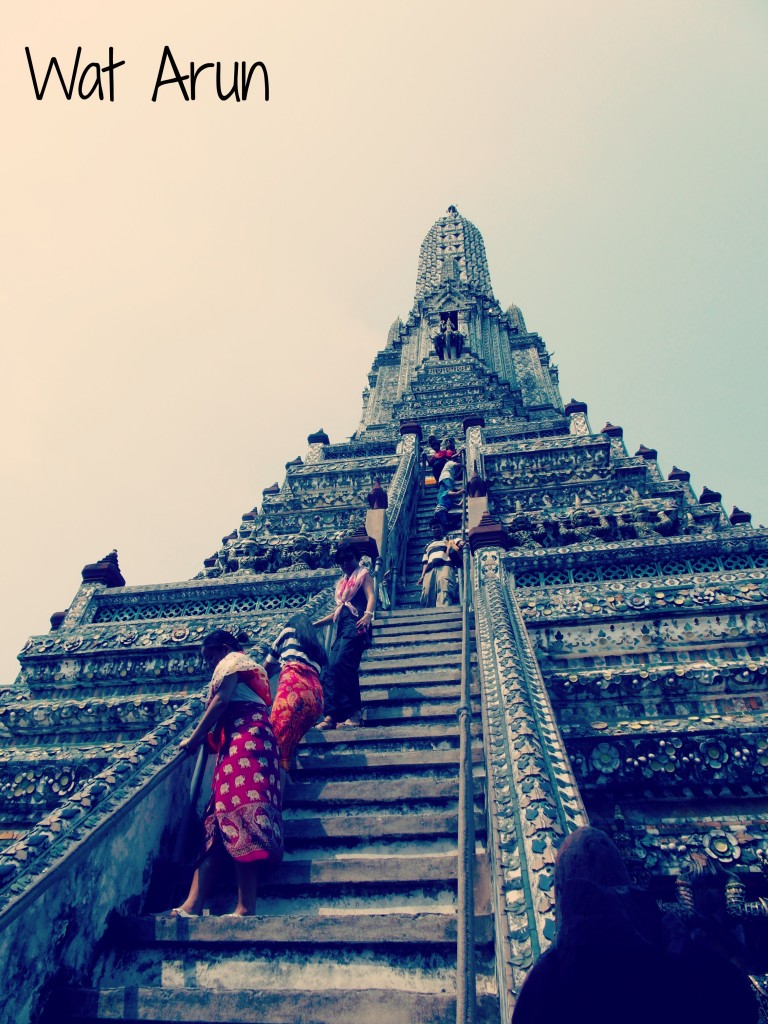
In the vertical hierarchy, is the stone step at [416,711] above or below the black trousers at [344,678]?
below

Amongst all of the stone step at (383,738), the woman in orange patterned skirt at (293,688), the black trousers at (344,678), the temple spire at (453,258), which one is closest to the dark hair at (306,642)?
the woman in orange patterned skirt at (293,688)

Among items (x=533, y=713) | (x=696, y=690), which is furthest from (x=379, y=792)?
(x=696, y=690)

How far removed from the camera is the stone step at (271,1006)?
105 inches

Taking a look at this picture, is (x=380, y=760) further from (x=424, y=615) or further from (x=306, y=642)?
(x=424, y=615)

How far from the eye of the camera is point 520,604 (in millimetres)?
7059

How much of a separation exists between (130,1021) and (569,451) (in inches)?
479

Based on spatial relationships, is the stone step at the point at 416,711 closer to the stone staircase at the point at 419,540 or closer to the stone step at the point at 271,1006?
the stone step at the point at 271,1006

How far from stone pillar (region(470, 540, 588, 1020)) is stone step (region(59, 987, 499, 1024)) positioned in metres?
0.46

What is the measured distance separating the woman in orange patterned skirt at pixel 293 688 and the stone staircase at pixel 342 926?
0.27m

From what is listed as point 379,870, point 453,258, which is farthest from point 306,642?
point 453,258

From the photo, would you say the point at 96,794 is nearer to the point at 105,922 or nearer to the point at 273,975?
Answer: the point at 105,922

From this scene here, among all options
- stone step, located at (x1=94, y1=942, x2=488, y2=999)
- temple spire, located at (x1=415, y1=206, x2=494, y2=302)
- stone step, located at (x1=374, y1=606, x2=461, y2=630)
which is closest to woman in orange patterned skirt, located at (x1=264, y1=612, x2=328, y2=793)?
stone step, located at (x1=94, y1=942, x2=488, y2=999)

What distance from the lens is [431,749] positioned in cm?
479

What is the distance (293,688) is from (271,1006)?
7.00ft
